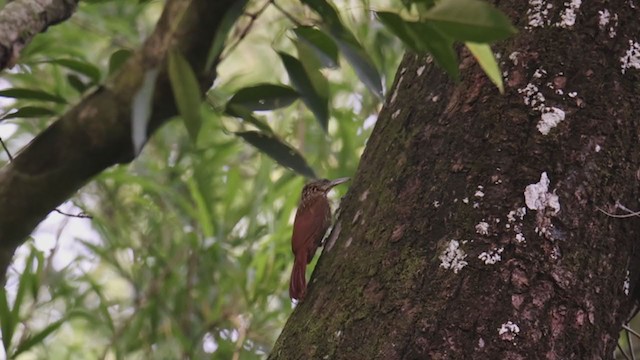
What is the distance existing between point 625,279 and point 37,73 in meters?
2.21

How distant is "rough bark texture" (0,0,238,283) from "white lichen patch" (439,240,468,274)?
68cm

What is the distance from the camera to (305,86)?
1.23 metres

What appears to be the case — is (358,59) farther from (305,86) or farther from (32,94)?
(32,94)

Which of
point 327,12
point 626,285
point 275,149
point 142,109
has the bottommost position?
point 626,285

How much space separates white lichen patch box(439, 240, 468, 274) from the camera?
63.2 inches

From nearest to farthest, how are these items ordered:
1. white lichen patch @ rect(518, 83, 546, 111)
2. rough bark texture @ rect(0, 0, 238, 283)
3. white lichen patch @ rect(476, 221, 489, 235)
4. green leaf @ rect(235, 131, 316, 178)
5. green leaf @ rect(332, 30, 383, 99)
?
rough bark texture @ rect(0, 0, 238, 283) → green leaf @ rect(332, 30, 383, 99) → green leaf @ rect(235, 131, 316, 178) → white lichen patch @ rect(476, 221, 489, 235) → white lichen patch @ rect(518, 83, 546, 111)

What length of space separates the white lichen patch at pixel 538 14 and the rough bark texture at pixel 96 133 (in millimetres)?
948

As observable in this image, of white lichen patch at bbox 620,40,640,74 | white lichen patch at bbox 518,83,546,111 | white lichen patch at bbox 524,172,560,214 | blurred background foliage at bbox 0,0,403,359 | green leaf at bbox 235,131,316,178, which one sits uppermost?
green leaf at bbox 235,131,316,178

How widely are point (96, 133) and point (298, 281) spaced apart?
41.8 inches

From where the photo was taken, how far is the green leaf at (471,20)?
1029 millimetres

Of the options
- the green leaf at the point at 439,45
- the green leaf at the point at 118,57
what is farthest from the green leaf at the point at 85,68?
the green leaf at the point at 439,45

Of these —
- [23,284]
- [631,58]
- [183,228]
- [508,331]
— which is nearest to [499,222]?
[508,331]

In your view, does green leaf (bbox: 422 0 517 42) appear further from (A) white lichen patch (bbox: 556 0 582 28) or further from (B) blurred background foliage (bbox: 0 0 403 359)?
(B) blurred background foliage (bbox: 0 0 403 359)

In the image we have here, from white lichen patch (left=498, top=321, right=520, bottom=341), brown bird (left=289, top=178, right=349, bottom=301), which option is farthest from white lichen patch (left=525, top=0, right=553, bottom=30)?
brown bird (left=289, top=178, right=349, bottom=301)
